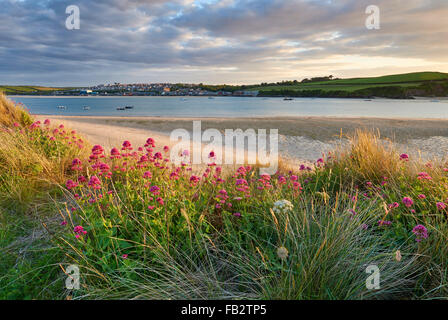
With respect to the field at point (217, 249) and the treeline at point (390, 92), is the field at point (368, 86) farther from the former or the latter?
the field at point (217, 249)

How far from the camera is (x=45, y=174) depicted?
552 cm

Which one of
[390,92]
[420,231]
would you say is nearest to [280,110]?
[390,92]

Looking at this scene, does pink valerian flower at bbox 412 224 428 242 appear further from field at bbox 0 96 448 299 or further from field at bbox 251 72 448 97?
field at bbox 251 72 448 97

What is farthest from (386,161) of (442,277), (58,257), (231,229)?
(58,257)

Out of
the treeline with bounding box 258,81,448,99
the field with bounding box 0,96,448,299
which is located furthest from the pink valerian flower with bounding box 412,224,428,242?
the treeline with bounding box 258,81,448,99

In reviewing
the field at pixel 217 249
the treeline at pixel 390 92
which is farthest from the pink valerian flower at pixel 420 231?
the treeline at pixel 390 92

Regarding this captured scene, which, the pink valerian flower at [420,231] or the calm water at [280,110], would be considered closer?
the pink valerian flower at [420,231]

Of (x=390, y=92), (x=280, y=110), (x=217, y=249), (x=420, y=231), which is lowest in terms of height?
(x=217, y=249)

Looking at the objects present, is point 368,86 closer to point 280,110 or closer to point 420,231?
point 280,110

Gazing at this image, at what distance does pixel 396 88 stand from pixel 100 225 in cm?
12164
